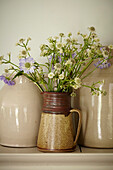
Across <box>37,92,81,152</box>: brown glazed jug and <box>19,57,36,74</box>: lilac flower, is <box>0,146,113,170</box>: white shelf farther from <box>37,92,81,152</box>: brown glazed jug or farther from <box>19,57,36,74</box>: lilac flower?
<box>19,57,36,74</box>: lilac flower

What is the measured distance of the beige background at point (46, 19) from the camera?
1.09 metres

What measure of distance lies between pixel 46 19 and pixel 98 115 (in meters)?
0.55

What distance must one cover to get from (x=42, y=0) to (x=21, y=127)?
2.13ft

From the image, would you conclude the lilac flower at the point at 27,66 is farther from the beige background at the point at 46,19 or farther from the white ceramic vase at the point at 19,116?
the beige background at the point at 46,19

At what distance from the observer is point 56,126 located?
78 cm

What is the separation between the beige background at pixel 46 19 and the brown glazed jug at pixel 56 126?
1.12ft

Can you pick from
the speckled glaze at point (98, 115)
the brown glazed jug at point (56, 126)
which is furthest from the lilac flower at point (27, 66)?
the speckled glaze at point (98, 115)

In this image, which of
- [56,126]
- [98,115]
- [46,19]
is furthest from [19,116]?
[46,19]

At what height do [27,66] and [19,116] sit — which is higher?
[27,66]

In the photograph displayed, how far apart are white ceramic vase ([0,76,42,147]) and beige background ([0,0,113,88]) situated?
24cm

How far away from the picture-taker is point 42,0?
1113 millimetres

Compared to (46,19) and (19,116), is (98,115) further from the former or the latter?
(46,19)

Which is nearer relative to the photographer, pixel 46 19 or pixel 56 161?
pixel 56 161

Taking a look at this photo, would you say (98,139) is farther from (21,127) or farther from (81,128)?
(21,127)
